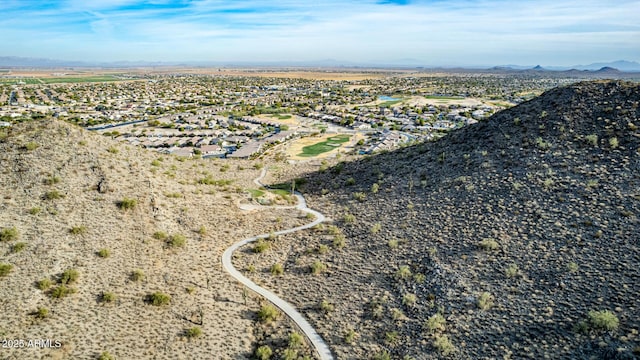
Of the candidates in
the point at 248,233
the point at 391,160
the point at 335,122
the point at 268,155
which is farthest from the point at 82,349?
the point at 335,122

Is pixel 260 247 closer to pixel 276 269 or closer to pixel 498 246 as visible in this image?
pixel 276 269

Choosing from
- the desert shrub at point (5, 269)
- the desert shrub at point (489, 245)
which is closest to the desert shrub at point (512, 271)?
the desert shrub at point (489, 245)

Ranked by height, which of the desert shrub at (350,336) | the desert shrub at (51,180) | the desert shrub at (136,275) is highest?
the desert shrub at (51,180)

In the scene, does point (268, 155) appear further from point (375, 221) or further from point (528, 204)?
point (528, 204)

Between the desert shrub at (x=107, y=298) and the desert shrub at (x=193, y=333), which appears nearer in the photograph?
the desert shrub at (x=193, y=333)

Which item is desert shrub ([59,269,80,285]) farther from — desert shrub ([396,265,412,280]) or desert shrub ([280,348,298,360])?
desert shrub ([396,265,412,280])

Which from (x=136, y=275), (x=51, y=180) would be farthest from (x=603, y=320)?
(x=51, y=180)

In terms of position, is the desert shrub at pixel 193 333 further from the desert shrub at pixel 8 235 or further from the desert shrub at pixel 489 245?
the desert shrub at pixel 489 245
